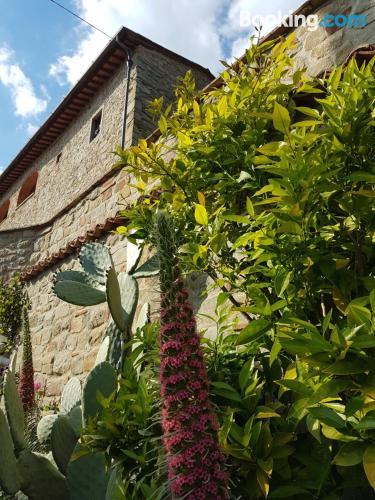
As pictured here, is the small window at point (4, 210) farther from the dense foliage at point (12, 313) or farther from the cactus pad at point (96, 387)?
the cactus pad at point (96, 387)

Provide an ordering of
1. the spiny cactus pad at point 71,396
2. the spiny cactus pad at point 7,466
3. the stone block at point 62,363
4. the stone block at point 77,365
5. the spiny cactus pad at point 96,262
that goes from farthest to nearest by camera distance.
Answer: the stone block at point 62,363, the stone block at point 77,365, the spiny cactus pad at point 96,262, the spiny cactus pad at point 71,396, the spiny cactus pad at point 7,466

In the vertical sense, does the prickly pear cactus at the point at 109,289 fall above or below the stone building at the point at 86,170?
below

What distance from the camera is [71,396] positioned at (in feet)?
8.75

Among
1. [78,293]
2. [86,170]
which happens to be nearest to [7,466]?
[78,293]

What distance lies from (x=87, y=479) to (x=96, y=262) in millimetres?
1390

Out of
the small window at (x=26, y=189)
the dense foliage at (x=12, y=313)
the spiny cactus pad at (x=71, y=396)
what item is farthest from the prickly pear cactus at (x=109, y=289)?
the small window at (x=26, y=189)

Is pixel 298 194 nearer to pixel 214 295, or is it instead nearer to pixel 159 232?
pixel 159 232

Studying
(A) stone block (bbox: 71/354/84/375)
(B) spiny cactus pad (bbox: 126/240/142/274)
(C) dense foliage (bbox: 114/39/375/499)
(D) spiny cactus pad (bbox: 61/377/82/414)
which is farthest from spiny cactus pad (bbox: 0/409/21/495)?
(A) stone block (bbox: 71/354/84/375)

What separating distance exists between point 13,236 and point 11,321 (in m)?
1.65

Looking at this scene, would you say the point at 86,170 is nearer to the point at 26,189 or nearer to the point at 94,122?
the point at 94,122

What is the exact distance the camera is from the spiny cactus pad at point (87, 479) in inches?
70.2

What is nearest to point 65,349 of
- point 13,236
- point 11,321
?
point 11,321

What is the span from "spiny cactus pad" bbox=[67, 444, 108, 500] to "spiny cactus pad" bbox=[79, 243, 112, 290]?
1097mm

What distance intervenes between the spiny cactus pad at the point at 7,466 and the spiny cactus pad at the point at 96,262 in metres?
1.05
